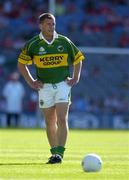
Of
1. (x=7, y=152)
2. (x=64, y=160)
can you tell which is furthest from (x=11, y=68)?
(x=64, y=160)

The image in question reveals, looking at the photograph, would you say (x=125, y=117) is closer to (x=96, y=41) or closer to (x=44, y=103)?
(x=96, y=41)

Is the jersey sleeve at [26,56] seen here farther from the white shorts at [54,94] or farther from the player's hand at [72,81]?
the player's hand at [72,81]

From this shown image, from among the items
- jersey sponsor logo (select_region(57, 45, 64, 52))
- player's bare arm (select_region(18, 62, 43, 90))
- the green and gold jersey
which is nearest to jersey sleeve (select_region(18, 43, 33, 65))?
the green and gold jersey

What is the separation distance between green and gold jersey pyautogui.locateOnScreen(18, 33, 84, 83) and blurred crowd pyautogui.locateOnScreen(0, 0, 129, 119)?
19.0 meters

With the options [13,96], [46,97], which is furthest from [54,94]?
[13,96]

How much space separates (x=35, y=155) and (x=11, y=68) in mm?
18019

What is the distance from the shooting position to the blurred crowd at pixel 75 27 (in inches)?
1272

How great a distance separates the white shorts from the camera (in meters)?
13.0

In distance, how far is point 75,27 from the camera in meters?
34.8

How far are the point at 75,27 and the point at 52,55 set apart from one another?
2179 cm

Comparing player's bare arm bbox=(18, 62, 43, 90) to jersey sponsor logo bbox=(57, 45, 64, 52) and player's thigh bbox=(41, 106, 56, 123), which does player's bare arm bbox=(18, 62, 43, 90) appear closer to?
player's thigh bbox=(41, 106, 56, 123)

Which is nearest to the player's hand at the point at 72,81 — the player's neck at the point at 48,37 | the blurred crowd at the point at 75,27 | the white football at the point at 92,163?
the player's neck at the point at 48,37

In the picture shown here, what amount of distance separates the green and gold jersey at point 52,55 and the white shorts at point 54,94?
0.09 meters

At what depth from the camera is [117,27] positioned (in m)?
34.9
